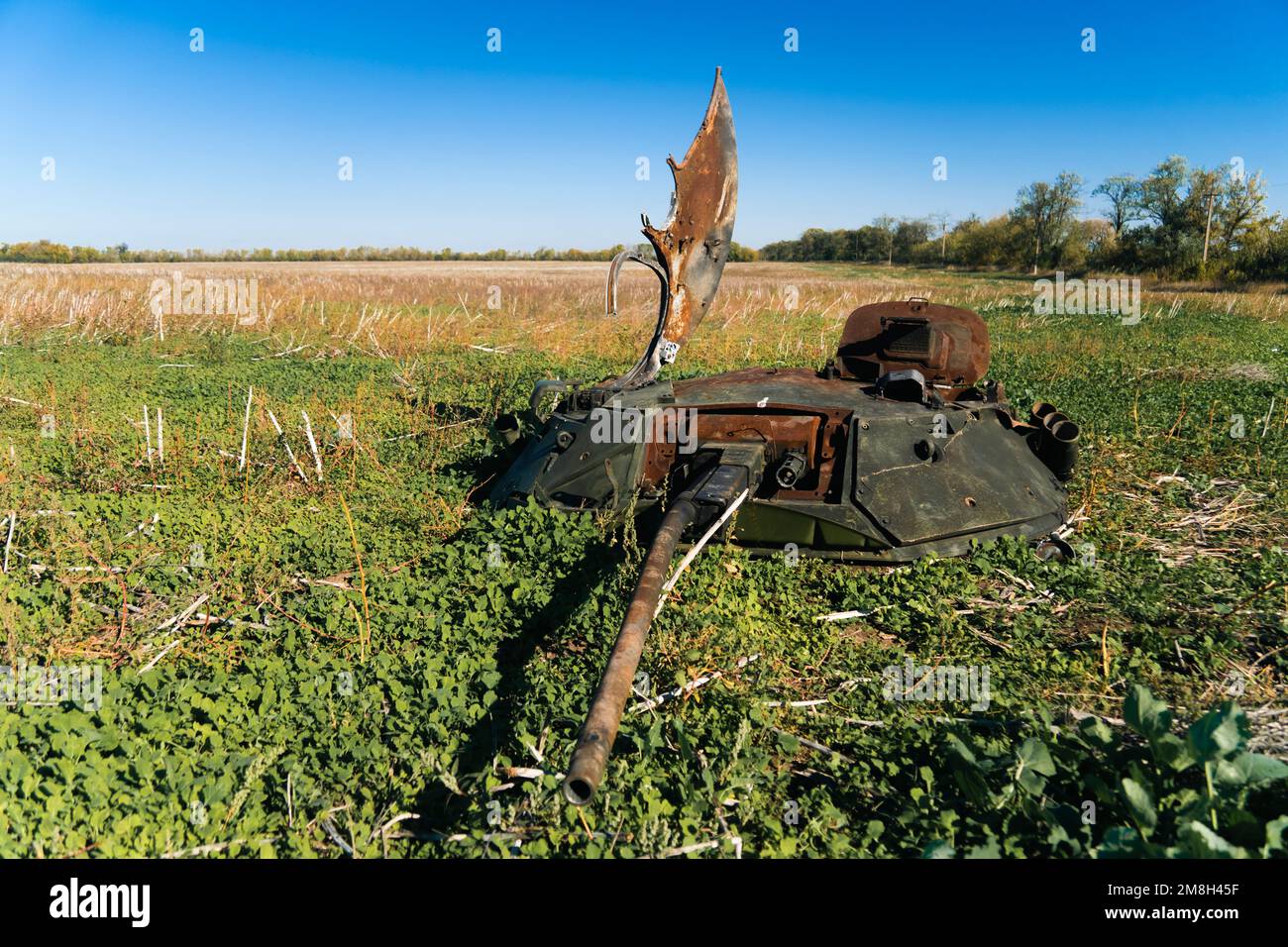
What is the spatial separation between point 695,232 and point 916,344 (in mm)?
2184

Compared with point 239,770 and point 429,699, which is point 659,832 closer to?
point 429,699

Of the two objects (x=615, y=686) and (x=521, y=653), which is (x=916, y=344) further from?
(x=615, y=686)
